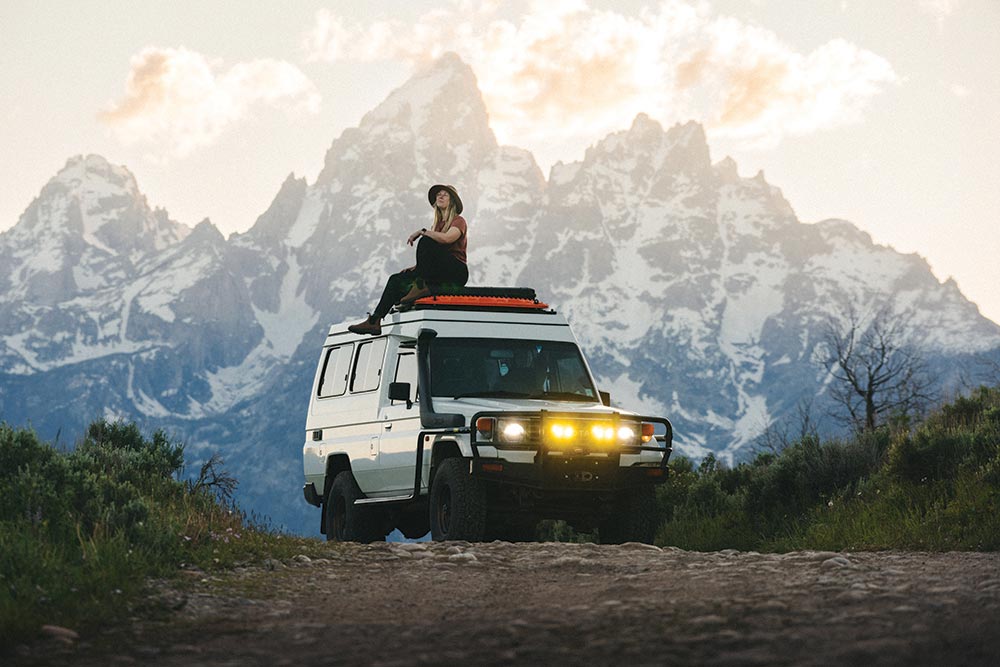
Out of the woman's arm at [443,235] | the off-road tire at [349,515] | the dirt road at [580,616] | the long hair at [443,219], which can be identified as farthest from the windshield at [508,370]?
the dirt road at [580,616]

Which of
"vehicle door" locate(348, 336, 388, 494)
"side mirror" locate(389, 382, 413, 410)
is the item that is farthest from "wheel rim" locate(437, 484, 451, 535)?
"vehicle door" locate(348, 336, 388, 494)

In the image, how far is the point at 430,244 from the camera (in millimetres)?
14391

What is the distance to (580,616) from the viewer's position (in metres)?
7.14

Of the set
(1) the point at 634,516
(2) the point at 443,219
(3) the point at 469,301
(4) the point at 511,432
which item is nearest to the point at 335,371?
(2) the point at 443,219

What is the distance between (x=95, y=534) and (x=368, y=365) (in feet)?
18.5

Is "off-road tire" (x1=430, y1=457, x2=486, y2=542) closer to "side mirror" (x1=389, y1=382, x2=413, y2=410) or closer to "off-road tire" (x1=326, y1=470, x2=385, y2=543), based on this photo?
"side mirror" (x1=389, y1=382, x2=413, y2=410)

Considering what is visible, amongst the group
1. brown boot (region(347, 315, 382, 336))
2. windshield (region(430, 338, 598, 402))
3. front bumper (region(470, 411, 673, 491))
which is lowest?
front bumper (region(470, 411, 673, 491))

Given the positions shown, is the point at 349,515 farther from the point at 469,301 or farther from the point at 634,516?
the point at 634,516

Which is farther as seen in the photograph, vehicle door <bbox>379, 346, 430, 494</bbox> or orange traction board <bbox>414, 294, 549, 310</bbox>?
orange traction board <bbox>414, 294, 549, 310</bbox>

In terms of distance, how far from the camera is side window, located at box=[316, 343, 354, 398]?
15.1 metres

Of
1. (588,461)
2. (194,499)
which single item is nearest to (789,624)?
(588,461)

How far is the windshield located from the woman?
1.23 m

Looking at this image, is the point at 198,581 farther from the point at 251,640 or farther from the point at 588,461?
the point at 588,461

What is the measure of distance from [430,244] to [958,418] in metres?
6.65
